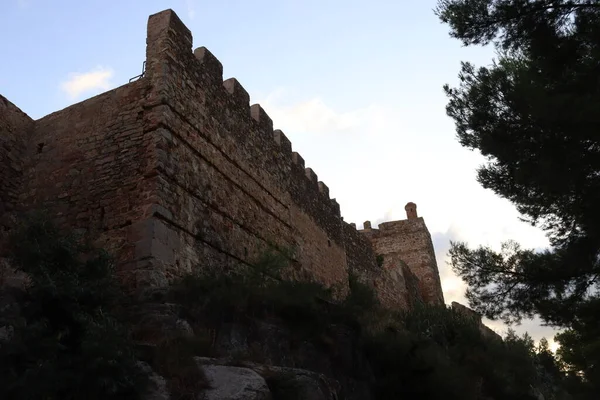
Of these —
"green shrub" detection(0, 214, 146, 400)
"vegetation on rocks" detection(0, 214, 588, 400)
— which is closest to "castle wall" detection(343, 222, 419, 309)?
"vegetation on rocks" detection(0, 214, 588, 400)

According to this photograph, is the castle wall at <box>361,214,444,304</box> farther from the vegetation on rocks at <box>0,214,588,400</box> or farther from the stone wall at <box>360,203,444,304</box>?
the vegetation on rocks at <box>0,214,588,400</box>

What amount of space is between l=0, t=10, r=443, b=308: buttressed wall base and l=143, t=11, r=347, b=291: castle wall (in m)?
0.02

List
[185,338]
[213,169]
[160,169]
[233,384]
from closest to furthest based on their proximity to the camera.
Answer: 1. [233,384]
2. [185,338]
3. [160,169]
4. [213,169]

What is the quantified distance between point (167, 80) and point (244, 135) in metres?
2.54

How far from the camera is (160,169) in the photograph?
7.42 m

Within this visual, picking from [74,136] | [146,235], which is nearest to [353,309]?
[146,235]

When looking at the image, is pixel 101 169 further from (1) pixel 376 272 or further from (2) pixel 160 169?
(1) pixel 376 272

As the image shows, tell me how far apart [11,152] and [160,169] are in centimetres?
297

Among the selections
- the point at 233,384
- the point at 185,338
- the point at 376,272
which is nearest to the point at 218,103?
the point at 185,338

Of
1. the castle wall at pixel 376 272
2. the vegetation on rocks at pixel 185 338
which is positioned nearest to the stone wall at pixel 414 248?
the castle wall at pixel 376 272

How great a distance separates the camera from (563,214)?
8125 mm

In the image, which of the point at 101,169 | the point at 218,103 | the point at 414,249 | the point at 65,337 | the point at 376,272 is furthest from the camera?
the point at 414,249

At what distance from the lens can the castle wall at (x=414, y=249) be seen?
21969 millimetres

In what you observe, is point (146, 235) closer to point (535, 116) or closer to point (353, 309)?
point (353, 309)
